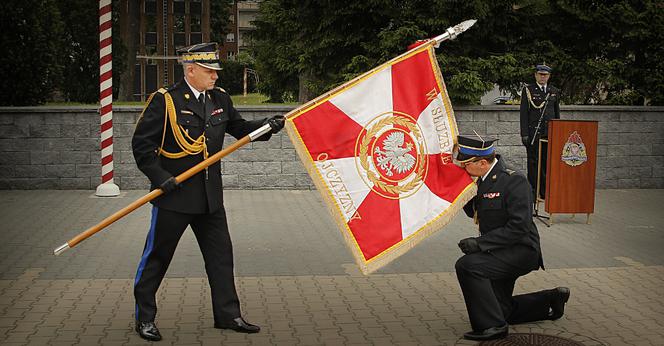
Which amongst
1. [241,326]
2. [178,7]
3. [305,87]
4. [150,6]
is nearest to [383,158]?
[241,326]

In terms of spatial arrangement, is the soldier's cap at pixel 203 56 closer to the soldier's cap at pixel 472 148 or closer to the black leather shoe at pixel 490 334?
the soldier's cap at pixel 472 148

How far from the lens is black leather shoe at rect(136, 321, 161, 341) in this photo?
258 inches

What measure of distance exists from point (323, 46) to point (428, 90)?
9.64 meters

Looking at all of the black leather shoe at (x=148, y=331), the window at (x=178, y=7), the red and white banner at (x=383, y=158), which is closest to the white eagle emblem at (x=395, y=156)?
the red and white banner at (x=383, y=158)

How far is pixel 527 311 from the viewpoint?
7.04m

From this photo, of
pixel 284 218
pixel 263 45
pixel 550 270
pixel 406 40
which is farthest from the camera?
pixel 263 45

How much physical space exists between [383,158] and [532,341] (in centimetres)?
168

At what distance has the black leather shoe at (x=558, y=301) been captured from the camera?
7.07m

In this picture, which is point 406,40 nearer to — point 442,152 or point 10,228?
point 10,228

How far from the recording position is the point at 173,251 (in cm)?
685

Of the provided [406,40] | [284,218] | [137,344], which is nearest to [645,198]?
[406,40]

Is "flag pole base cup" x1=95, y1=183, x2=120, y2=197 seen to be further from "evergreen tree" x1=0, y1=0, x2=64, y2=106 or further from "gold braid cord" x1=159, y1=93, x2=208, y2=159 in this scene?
"gold braid cord" x1=159, y1=93, x2=208, y2=159

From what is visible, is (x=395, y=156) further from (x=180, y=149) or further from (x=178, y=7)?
(x=178, y=7)

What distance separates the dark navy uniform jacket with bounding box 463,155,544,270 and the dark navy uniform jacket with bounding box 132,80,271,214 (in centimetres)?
169
